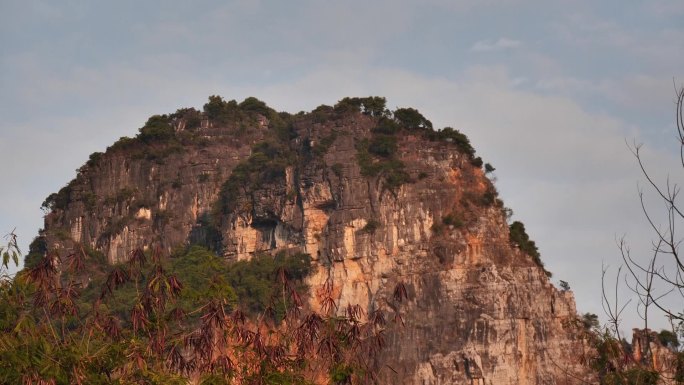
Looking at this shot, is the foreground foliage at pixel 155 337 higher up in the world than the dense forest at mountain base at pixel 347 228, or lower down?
lower down

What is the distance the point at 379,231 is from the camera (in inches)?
2218

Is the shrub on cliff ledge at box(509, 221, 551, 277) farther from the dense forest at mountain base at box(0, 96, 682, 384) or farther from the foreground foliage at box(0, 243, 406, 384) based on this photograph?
the foreground foliage at box(0, 243, 406, 384)

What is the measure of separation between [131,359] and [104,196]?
50.8 metres

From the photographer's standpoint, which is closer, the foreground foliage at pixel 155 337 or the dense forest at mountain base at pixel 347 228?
the foreground foliage at pixel 155 337

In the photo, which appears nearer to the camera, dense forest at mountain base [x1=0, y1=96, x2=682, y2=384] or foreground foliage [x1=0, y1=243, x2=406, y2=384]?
foreground foliage [x1=0, y1=243, x2=406, y2=384]

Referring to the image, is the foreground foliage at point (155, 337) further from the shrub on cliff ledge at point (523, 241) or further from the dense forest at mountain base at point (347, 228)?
the shrub on cliff ledge at point (523, 241)

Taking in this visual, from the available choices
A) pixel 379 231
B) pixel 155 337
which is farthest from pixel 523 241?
pixel 155 337

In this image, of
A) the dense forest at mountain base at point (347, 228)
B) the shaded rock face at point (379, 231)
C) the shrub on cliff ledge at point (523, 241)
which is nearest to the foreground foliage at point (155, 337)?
the dense forest at mountain base at point (347, 228)

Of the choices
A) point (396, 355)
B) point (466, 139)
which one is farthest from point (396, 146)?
point (396, 355)

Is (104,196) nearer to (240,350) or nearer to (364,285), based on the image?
(364,285)

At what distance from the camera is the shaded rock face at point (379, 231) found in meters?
52.2

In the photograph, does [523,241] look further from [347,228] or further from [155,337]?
[155,337]

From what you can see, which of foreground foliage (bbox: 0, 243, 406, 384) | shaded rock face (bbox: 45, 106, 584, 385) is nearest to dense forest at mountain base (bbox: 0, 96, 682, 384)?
shaded rock face (bbox: 45, 106, 584, 385)

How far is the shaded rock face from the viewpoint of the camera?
171ft
